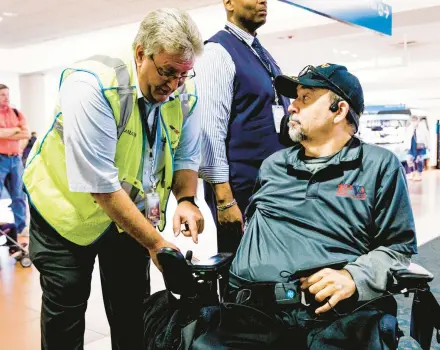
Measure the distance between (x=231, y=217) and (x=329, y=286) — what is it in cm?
62

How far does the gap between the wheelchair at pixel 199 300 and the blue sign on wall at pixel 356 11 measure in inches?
88.6

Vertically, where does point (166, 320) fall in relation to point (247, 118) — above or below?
below

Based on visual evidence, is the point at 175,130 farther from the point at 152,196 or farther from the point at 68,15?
the point at 68,15

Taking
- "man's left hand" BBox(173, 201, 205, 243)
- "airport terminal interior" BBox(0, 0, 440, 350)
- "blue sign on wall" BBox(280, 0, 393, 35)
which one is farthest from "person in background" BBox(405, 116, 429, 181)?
"man's left hand" BBox(173, 201, 205, 243)

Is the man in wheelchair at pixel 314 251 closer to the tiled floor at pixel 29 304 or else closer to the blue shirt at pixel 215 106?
the blue shirt at pixel 215 106

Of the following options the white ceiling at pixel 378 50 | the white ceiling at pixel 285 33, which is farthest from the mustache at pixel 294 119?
the white ceiling at pixel 378 50

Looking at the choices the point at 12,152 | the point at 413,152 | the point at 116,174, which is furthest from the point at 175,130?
the point at 413,152

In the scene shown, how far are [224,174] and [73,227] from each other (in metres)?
0.65

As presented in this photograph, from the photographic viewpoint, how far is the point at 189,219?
1.51 meters

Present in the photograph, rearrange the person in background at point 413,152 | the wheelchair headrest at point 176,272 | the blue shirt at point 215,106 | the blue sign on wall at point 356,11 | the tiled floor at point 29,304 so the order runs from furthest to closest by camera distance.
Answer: the person in background at point 413,152, the blue sign on wall at point 356,11, the tiled floor at point 29,304, the blue shirt at point 215,106, the wheelchair headrest at point 176,272

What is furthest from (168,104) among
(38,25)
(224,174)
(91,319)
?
(38,25)

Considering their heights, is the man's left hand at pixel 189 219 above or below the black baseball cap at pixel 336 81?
below

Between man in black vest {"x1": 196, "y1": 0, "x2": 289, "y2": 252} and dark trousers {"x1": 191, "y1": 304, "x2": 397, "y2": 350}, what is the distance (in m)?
0.54

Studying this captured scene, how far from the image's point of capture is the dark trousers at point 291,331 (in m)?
1.17
